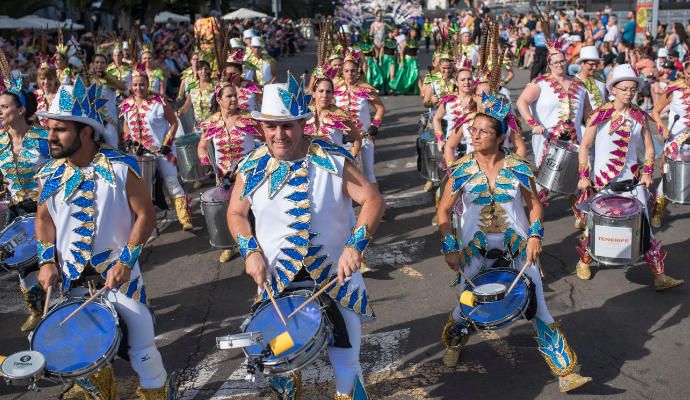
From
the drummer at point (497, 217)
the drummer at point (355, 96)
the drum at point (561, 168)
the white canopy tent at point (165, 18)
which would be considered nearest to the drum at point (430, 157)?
the drummer at point (355, 96)

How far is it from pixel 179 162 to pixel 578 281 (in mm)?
4815

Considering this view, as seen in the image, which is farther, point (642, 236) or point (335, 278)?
point (642, 236)

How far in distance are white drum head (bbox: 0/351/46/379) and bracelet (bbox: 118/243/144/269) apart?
0.73 m

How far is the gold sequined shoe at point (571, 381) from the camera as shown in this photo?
4.82m

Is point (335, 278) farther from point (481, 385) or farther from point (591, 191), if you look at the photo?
point (591, 191)

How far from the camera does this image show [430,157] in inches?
365

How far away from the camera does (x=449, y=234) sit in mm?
4891

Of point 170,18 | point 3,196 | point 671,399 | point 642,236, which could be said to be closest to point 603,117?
point 642,236

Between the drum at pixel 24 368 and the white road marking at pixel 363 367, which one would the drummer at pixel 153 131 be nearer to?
the white road marking at pixel 363 367

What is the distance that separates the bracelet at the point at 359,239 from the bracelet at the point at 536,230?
1.29 metres

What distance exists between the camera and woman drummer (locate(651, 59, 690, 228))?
829cm

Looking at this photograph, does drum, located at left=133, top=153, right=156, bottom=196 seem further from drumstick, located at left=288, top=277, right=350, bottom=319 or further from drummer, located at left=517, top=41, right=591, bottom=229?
drumstick, located at left=288, top=277, right=350, bottom=319

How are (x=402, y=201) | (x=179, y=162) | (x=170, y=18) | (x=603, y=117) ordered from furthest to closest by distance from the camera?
(x=170, y=18) → (x=402, y=201) → (x=179, y=162) → (x=603, y=117)

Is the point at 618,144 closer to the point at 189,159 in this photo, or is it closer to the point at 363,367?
the point at 363,367
